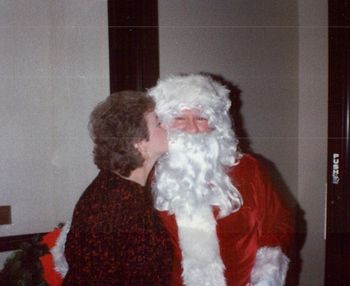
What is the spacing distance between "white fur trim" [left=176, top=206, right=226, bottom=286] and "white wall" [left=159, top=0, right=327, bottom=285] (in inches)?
43.1

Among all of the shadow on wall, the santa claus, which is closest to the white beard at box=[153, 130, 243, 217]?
the santa claus

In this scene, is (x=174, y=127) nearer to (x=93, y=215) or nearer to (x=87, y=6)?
(x=93, y=215)

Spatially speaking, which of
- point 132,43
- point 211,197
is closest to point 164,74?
point 132,43

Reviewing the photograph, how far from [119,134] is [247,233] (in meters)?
0.70

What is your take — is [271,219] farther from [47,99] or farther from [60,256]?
[47,99]

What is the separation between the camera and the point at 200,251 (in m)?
1.39

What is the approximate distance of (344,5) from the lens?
203 centimetres

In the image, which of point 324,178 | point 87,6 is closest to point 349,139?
point 324,178

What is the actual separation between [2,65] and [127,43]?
693 millimetres

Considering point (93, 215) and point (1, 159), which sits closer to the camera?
point (93, 215)

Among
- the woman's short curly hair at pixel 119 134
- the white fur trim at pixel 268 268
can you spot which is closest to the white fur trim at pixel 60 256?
the woman's short curly hair at pixel 119 134

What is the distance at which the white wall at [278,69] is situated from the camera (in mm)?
2283

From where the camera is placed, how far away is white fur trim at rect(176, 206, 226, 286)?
1371 millimetres

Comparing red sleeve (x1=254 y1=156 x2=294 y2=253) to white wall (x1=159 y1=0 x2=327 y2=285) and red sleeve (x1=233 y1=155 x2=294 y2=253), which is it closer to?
red sleeve (x1=233 y1=155 x2=294 y2=253)
